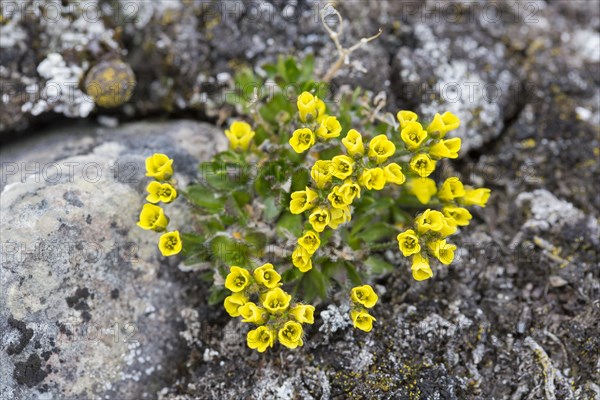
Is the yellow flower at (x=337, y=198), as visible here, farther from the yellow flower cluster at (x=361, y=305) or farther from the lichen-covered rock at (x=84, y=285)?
the lichen-covered rock at (x=84, y=285)

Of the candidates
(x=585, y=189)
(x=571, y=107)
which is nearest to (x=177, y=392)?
(x=585, y=189)

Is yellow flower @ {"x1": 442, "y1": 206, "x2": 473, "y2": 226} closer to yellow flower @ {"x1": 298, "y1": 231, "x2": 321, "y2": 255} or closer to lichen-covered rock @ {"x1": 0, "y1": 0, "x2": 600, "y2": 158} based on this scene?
yellow flower @ {"x1": 298, "y1": 231, "x2": 321, "y2": 255}

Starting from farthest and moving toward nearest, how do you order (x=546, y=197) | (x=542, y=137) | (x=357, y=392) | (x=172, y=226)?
1. (x=542, y=137)
2. (x=546, y=197)
3. (x=172, y=226)
4. (x=357, y=392)

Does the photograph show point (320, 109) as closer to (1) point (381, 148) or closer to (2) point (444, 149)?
(1) point (381, 148)

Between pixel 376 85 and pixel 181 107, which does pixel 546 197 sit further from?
pixel 181 107

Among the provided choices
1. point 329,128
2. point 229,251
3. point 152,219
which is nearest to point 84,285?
point 152,219

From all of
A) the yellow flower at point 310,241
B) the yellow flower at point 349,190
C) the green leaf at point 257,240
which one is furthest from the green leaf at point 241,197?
the yellow flower at point 349,190

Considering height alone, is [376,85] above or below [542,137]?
above

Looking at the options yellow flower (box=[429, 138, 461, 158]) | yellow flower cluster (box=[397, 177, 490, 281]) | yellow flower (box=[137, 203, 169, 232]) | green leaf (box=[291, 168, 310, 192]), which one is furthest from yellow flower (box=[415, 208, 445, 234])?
yellow flower (box=[137, 203, 169, 232])

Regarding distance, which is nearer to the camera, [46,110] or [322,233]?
[322,233]
